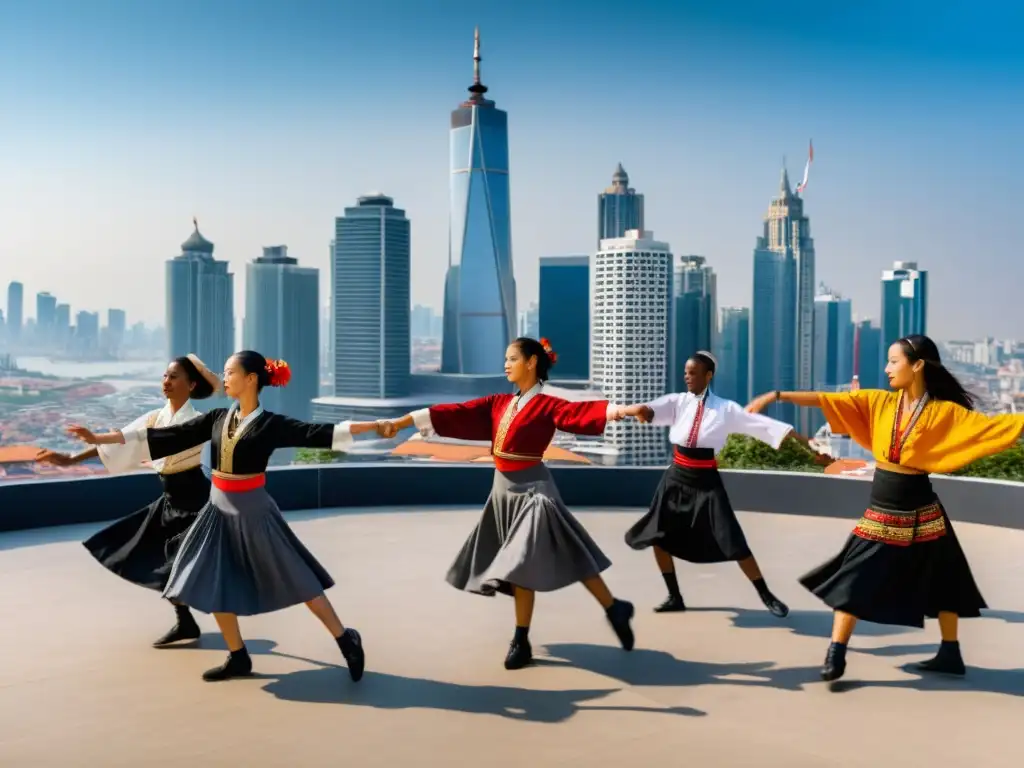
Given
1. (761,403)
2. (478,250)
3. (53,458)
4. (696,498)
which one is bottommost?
(696,498)

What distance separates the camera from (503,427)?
4.30 metres

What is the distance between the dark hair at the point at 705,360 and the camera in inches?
200

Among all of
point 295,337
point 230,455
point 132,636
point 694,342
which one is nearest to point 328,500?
point 132,636

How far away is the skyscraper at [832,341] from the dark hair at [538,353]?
187ft

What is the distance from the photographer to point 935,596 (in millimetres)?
4043

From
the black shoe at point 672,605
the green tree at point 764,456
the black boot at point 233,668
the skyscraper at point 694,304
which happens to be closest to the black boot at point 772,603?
the black shoe at point 672,605

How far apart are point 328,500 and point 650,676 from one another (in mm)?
5106

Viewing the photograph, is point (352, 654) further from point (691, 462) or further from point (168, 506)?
point (691, 462)

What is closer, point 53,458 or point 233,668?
point 233,668

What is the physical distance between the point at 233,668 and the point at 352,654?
1.51 feet

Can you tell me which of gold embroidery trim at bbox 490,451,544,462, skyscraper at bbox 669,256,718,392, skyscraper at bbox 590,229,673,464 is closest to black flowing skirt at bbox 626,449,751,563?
gold embroidery trim at bbox 490,451,544,462

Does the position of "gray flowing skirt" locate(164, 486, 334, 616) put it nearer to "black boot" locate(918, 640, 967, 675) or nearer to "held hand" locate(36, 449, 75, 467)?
"held hand" locate(36, 449, 75, 467)

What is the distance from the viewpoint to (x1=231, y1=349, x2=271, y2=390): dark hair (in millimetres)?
3998

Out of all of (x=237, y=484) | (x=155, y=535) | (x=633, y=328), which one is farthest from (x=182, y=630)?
(x=633, y=328)
